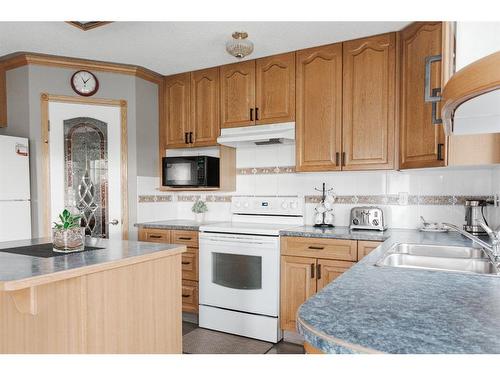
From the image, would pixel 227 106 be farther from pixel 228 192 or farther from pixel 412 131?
pixel 412 131

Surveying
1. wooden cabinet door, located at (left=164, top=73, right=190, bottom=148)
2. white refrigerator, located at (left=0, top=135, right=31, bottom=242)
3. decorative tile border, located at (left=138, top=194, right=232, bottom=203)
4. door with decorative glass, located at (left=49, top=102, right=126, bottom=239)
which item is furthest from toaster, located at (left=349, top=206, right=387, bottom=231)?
white refrigerator, located at (left=0, top=135, right=31, bottom=242)

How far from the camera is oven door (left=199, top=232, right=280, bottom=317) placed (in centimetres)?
285

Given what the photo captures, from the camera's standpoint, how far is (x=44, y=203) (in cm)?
315

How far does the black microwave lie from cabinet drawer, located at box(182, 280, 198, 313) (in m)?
0.89

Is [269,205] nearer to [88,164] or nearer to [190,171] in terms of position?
[190,171]

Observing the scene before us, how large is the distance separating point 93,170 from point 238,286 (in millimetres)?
1673

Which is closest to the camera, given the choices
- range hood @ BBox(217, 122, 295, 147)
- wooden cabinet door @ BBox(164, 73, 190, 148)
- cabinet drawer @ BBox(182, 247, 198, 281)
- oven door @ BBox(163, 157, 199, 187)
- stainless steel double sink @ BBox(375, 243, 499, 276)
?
stainless steel double sink @ BBox(375, 243, 499, 276)

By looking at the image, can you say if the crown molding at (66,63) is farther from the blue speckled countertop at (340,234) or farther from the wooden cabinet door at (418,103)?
the wooden cabinet door at (418,103)

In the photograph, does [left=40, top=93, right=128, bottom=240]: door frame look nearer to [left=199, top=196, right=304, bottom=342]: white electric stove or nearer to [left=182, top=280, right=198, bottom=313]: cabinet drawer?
[left=182, top=280, right=198, bottom=313]: cabinet drawer

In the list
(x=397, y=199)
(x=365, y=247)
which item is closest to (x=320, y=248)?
(x=365, y=247)

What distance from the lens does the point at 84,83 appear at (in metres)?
3.32

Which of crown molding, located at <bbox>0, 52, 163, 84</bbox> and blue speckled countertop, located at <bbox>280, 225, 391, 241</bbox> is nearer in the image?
blue speckled countertop, located at <bbox>280, 225, 391, 241</bbox>

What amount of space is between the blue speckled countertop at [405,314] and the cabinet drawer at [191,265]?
2.06 metres

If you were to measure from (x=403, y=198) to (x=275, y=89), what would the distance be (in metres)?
1.38
